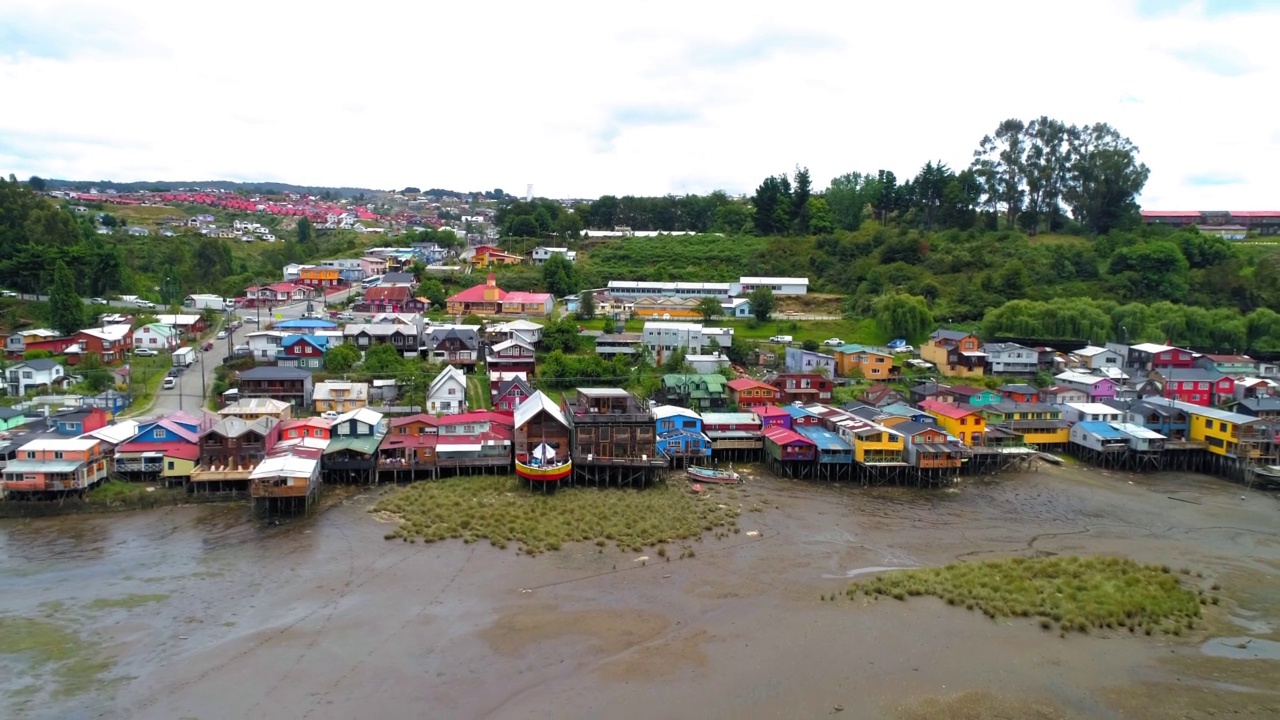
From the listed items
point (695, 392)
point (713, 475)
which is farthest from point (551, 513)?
point (695, 392)

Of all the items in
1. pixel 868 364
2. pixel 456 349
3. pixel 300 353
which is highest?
pixel 456 349

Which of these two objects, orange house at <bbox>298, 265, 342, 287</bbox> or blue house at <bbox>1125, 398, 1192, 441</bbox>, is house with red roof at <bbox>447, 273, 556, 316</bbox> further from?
blue house at <bbox>1125, 398, 1192, 441</bbox>

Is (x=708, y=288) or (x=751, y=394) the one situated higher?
(x=708, y=288)

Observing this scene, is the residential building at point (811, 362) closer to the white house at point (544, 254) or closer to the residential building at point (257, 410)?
the residential building at point (257, 410)

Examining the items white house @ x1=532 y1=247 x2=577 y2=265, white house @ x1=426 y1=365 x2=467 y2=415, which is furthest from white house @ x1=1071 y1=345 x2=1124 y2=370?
white house @ x1=532 y1=247 x2=577 y2=265

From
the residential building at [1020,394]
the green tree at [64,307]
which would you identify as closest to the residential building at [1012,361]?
the residential building at [1020,394]

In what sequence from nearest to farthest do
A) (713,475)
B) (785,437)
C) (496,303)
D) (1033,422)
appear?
1. (713,475)
2. (785,437)
3. (1033,422)
4. (496,303)

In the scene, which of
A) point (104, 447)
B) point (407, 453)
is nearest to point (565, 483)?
point (407, 453)

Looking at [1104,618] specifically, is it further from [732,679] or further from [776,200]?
[776,200]

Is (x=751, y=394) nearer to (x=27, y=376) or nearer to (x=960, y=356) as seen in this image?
(x=960, y=356)
